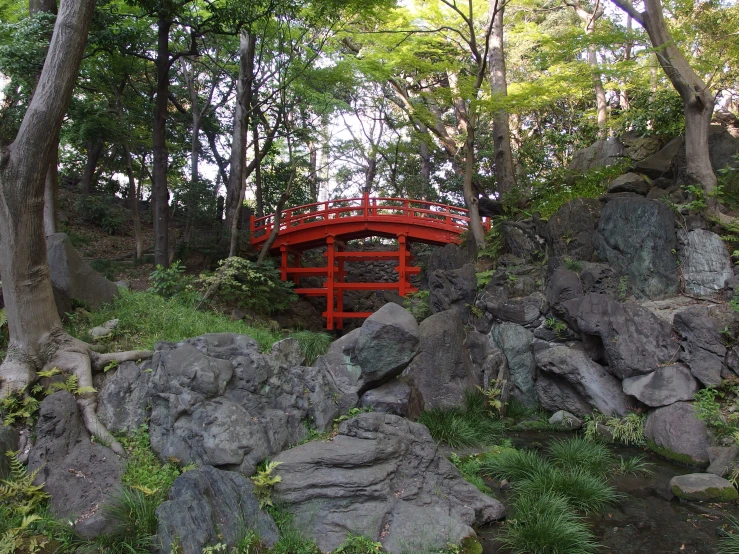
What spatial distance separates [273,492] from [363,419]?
49.8 inches

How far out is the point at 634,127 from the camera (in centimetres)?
1202

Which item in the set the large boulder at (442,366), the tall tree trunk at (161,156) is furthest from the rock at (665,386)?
the tall tree trunk at (161,156)

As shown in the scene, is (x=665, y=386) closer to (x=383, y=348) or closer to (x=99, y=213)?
(x=383, y=348)

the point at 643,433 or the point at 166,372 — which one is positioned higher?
the point at 166,372

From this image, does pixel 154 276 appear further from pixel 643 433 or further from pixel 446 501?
pixel 643 433

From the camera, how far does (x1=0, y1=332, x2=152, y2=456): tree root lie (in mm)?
5094

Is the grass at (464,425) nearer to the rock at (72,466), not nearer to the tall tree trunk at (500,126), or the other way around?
the rock at (72,466)

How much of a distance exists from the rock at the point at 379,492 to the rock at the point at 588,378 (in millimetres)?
3693

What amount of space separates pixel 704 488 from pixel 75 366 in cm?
691

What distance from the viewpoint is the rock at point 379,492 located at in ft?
15.0

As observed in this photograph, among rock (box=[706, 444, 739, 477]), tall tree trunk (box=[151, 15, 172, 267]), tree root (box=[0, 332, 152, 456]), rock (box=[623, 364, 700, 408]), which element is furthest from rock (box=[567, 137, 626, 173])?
tree root (box=[0, 332, 152, 456])

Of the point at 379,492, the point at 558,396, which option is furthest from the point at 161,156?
the point at 379,492

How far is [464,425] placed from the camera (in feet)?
Answer: 23.9

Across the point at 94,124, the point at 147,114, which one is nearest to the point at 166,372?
the point at 94,124
